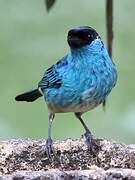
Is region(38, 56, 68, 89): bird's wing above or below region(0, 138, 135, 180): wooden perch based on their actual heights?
above

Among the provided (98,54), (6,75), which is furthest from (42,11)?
(98,54)

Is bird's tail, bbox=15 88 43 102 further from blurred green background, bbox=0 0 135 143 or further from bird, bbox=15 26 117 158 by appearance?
blurred green background, bbox=0 0 135 143

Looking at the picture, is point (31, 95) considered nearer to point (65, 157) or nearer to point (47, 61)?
point (65, 157)

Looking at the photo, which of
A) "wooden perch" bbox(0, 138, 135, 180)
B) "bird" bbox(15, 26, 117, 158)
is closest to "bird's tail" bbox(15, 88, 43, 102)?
"bird" bbox(15, 26, 117, 158)

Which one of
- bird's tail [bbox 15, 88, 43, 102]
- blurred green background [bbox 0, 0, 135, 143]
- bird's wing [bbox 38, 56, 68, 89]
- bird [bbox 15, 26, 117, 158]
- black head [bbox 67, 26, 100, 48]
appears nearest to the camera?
black head [bbox 67, 26, 100, 48]

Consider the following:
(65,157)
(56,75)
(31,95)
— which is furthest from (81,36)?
(31,95)
